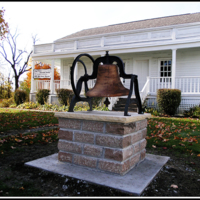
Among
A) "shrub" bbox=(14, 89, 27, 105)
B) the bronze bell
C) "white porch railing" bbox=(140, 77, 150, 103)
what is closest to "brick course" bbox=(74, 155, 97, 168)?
the bronze bell

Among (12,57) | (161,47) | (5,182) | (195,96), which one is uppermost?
(12,57)

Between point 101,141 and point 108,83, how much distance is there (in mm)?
1027

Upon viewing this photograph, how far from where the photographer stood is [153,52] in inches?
564

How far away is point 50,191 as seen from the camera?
2.33 meters

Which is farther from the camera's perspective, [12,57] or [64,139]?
[12,57]

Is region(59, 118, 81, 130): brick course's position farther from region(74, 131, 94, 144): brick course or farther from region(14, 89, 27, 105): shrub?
region(14, 89, 27, 105): shrub

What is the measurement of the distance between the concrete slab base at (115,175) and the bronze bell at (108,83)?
4.03ft

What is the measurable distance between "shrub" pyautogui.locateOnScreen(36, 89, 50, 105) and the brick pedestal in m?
12.8

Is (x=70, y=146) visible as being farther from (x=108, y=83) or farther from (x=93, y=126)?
(x=108, y=83)

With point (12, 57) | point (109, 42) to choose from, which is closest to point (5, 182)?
point (109, 42)

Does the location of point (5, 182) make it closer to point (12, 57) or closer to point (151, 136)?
point (151, 136)

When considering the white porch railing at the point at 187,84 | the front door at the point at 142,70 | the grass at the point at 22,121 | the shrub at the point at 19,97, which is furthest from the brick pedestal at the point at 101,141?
the shrub at the point at 19,97

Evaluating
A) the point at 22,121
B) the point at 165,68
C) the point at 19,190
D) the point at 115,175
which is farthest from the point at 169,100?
the point at 19,190

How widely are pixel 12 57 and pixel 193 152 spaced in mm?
32768
